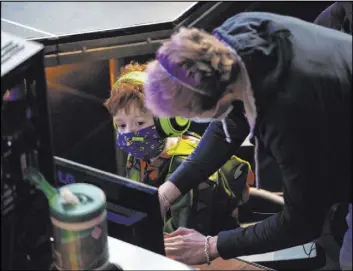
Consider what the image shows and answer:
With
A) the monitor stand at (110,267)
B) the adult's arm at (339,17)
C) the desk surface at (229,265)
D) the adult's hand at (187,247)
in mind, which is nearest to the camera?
the monitor stand at (110,267)

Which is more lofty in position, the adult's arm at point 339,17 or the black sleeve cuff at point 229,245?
the adult's arm at point 339,17

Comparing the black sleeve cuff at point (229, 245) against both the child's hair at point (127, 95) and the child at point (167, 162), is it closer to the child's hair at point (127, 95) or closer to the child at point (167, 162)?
the child at point (167, 162)

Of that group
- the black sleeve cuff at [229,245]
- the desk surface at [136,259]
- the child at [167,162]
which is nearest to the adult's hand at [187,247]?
the black sleeve cuff at [229,245]

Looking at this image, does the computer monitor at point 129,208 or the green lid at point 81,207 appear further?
the computer monitor at point 129,208

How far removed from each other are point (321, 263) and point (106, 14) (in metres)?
1.37

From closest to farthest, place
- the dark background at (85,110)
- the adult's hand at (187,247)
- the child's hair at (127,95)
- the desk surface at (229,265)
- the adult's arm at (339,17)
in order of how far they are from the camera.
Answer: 1. the adult's hand at (187,247)
2. the desk surface at (229,265)
3. the child's hair at (127,95)
4. the adult's arm at (339,17)
5. the dark background at (85,110)

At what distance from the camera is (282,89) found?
126cm

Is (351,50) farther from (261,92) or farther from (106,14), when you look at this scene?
(106,14)

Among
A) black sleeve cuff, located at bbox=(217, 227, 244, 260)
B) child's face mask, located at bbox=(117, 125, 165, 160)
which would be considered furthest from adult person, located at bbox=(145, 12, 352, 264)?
child's face mask, located at bbox=(117, 125, 165, 160)

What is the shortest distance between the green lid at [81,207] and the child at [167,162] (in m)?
0.83

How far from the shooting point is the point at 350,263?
1.54 metres

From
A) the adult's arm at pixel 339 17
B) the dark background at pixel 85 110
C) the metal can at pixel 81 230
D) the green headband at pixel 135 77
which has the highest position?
the adult's arm at pixel 339 17

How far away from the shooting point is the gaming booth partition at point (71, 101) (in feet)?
3.32

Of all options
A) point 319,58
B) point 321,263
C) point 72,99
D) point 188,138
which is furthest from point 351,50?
point 72,99
